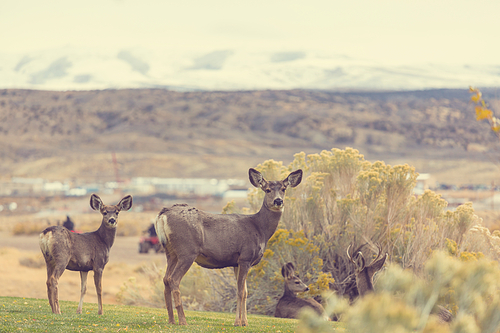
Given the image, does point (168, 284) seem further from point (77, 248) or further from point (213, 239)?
point (77, 248)

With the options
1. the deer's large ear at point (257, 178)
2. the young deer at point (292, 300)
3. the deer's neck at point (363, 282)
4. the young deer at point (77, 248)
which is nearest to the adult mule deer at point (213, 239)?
the deer's large ear at point (257, 178)

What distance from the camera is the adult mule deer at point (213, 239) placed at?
9.30 meters

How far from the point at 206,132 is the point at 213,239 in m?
135

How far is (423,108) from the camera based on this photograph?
17500 centimetres

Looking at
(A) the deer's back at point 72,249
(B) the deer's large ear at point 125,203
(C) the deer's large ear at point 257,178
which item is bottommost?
(A) the deer's back at point 72,249

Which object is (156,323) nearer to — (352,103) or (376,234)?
(376,234)

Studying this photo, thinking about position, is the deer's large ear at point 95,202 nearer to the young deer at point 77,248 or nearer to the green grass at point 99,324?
the young deer at point 77,248

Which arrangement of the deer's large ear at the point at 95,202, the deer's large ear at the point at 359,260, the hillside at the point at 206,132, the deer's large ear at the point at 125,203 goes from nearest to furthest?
the deer's large ear at the point at 359,260
the deer's large ear at the point at 95,202
the deer's large ear at the point at 125,203
the hillside at the point at 206,132

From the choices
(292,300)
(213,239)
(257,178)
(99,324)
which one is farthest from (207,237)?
(292,300)

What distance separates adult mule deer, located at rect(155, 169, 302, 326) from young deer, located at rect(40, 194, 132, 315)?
4.88 ft

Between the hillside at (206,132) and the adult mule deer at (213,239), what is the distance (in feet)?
332

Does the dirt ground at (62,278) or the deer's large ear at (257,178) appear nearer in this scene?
the deer's large ear at (257,178)

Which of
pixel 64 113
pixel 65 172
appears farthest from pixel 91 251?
pixel 64 113

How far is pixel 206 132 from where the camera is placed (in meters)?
144
